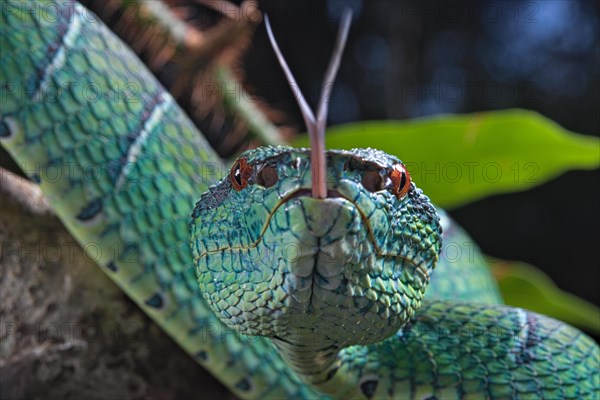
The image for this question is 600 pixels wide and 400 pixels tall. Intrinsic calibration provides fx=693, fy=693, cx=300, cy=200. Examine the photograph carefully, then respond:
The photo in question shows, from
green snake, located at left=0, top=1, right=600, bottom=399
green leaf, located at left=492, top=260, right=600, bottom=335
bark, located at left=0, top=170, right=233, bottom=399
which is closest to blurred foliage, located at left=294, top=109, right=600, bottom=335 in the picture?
green leaf, located at left=492, top=260, right=600, bottom=335

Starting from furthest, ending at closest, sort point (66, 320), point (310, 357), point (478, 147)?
point (478, 147) < point (66, 320) < point (310, 357)

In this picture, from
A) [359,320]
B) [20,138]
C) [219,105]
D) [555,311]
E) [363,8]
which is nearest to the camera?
[359,320]

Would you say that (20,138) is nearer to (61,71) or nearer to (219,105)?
(61,71)

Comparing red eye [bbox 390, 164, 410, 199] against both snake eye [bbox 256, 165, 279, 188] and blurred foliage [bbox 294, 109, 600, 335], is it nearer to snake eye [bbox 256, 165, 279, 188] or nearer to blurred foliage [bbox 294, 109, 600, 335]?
snake eye [bbox 256, 165, 279, 188]

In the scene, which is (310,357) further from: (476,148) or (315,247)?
(476,148)

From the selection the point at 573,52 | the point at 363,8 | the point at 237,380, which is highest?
the point at 573,52

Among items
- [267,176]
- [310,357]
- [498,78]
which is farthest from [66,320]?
[498,78]

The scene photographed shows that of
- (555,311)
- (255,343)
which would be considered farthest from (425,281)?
(555,311)

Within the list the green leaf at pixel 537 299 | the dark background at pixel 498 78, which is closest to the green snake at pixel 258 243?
the green leaf at pixel 537 299
